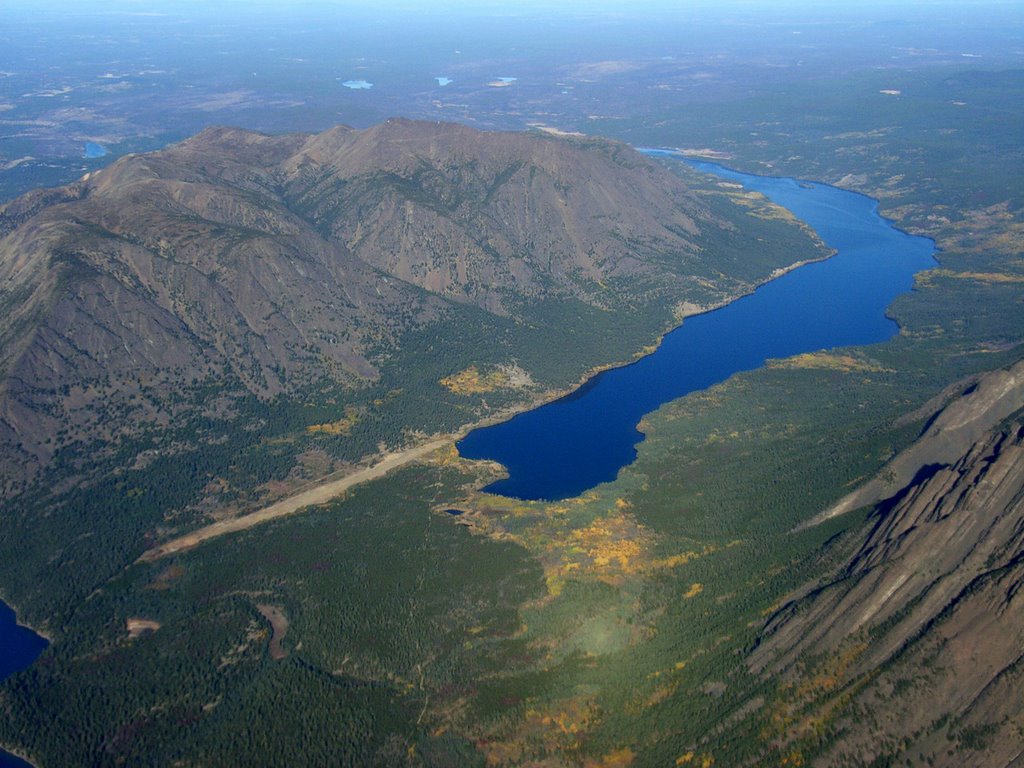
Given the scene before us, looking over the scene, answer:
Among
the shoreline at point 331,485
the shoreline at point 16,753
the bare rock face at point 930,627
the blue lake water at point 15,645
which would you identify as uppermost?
the bare rock face at point 930,627

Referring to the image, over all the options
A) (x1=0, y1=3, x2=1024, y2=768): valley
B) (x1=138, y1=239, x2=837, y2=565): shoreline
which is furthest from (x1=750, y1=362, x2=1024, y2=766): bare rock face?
(x1=138, y1=239, x2=837, y2=565): shoreline

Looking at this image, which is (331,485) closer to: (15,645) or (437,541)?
(437,541)

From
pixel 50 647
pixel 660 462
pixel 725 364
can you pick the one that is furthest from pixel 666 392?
pixel 50 647

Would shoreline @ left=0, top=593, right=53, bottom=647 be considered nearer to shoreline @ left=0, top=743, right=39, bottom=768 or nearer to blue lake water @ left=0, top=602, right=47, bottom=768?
blue lake water @ left=0, top=602, right=47, bottom=768

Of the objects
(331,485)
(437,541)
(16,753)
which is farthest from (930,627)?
(16,753)

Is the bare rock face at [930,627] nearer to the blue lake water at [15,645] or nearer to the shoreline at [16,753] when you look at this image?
the shoreline at [16,753]

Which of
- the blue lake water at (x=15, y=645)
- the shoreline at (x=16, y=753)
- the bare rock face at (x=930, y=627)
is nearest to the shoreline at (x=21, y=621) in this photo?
the blue lake water at (x=15, y=645)
